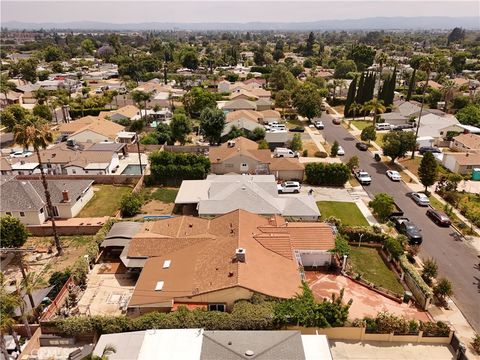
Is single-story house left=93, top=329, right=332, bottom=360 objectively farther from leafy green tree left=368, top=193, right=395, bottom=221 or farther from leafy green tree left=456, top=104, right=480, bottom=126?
leafy green tree left=456, top=104, right=480, bottom=126

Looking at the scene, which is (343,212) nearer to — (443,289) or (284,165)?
(284,165)

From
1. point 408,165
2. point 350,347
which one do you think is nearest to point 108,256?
point 350,347

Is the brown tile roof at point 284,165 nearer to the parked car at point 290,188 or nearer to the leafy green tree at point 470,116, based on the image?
the parked car at point 290,188

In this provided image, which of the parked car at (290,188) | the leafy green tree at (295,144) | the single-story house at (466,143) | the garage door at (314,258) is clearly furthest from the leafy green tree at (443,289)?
the single-story house at (466,143)

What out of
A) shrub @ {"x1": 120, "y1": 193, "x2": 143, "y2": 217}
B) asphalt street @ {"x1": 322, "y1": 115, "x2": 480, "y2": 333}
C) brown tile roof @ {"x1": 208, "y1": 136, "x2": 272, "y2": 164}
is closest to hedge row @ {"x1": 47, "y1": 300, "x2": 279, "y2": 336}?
asphalt street @ {"x1": 322, "y1": 115, "x2": 480, "y2": 333}

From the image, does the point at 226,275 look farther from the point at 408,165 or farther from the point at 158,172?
the point at 408,165

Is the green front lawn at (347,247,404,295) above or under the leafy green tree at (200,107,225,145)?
under

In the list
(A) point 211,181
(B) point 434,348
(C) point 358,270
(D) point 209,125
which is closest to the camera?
(B) point 434,348
